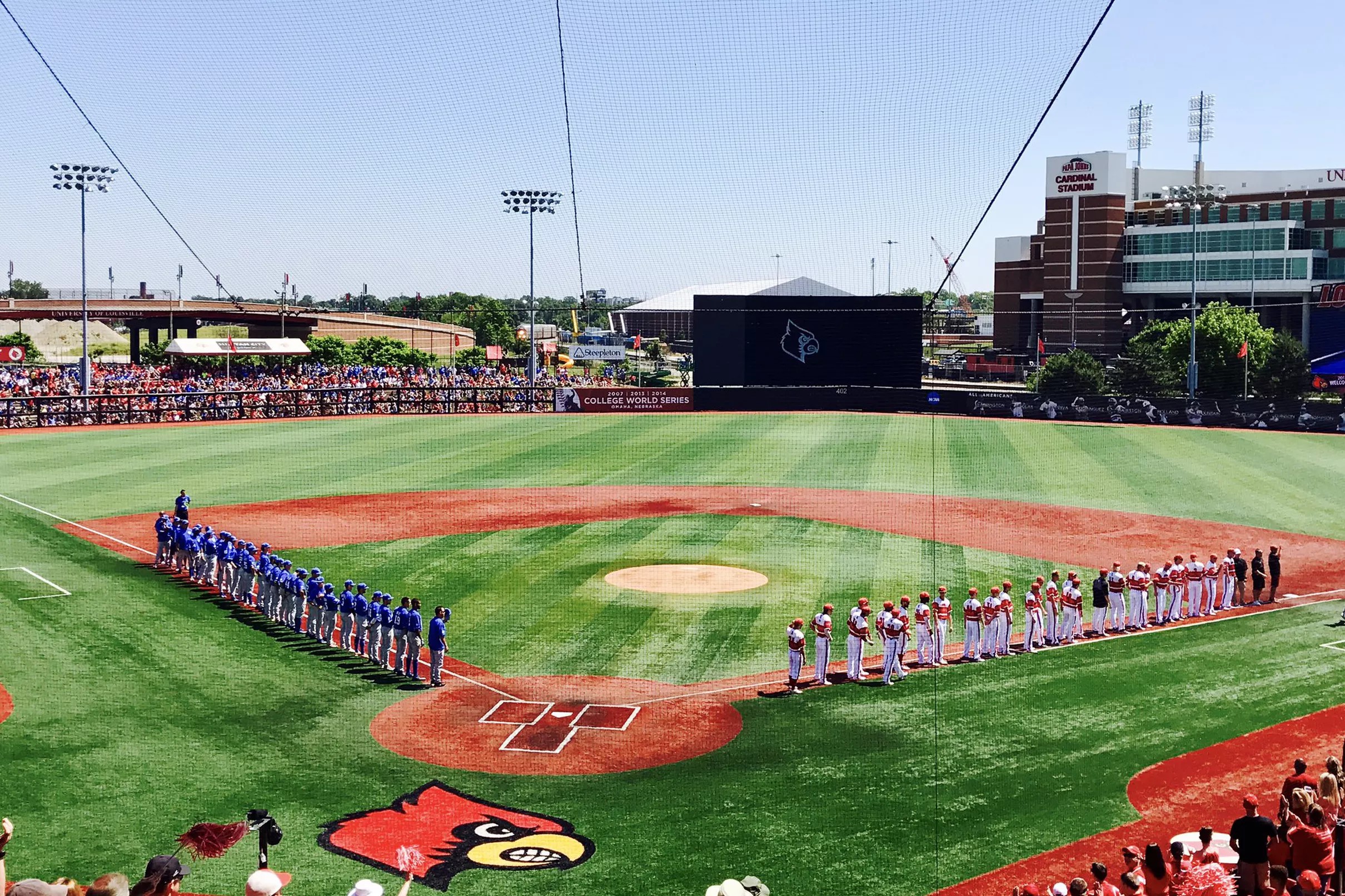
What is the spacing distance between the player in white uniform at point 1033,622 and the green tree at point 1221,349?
43.9 metres

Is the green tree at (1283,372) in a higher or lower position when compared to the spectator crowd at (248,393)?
higher

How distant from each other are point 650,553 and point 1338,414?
3157 cm

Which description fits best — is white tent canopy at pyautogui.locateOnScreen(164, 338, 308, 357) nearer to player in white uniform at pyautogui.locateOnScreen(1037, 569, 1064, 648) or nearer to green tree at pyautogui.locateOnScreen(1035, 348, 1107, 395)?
green tree at pyautogui.locateOnScreen(1035, 348, 1107, 395)

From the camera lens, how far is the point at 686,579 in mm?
23359

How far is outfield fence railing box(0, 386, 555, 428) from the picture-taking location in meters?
46.6

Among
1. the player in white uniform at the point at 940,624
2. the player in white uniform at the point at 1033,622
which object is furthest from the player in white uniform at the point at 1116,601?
the player in white uniform at the point at 940,624

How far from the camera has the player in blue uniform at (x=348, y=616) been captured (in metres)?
18.4

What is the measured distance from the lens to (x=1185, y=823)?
12047mm

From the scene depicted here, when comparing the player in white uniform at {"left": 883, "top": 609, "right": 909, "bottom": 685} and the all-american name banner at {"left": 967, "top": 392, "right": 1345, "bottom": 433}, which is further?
the all-american name banner at {"left": 967, "top": 392, "right": 1345, "bottom": 433}

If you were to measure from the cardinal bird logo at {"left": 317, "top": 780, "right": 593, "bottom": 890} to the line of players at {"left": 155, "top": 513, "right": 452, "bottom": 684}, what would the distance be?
14.4 ft

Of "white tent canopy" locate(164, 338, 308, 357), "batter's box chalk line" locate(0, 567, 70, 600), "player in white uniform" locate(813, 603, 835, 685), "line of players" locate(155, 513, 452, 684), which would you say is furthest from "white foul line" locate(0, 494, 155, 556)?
"white tent canopy" locate(164, 338, 308, 357)

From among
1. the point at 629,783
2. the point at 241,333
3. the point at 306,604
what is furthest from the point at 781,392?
the point at 241,333

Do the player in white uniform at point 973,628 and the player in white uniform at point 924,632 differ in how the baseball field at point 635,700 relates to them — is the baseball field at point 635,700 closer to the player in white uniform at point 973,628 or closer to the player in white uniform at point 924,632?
the player in white uniform at point 973,628

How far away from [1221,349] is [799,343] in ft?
101
